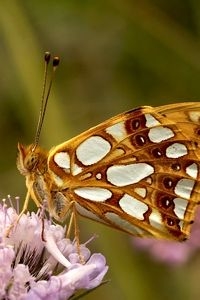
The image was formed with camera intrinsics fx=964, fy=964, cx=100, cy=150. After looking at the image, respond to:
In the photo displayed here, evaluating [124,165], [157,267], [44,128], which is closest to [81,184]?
[124,165]

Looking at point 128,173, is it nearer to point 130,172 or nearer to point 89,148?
point 130,172

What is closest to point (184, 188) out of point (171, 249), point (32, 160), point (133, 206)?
point (133, 206)

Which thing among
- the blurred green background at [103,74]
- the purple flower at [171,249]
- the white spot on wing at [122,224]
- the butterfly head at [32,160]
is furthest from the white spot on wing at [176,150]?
the blurred green background at [103,74]

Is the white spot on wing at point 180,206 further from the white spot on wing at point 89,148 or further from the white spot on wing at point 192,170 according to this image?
the white spot on wing at point 89,148

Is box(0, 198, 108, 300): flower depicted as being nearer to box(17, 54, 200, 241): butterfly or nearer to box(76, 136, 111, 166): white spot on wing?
box(17, 54, 200, 241): butterfly

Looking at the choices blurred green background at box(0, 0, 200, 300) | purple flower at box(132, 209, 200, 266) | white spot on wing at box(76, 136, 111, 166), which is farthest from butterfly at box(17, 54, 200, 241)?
blurred green background at box(0, 0, 200, 300)
